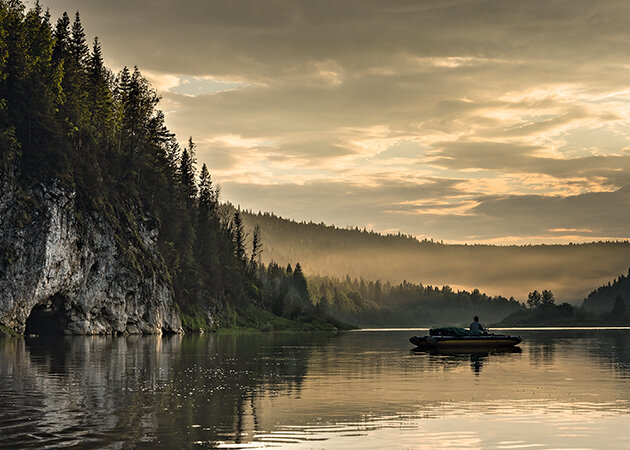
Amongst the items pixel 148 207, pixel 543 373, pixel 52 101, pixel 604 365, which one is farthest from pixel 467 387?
pixel 148 207

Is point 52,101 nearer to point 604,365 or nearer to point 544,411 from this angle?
point 604,365

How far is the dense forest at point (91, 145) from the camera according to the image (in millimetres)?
111625

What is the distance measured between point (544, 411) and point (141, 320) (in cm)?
11753

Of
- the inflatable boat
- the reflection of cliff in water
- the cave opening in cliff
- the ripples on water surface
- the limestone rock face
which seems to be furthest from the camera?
the cave opening in cliff

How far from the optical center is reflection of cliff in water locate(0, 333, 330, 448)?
871 inches

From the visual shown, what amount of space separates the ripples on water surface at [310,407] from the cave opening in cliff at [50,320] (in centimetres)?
6633

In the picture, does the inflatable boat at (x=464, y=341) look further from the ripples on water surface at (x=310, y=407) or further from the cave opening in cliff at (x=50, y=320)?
the cave opening in cliff at (x=50, y=320)

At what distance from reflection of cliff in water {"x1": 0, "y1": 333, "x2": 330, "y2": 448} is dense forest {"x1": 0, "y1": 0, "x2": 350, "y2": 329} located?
6089 cm

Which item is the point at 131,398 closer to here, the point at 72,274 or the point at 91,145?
the point at 72,274

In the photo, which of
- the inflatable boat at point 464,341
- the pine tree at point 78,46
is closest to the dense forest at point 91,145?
the pine tree at point 78,46

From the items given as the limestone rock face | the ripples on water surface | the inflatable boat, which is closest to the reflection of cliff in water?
the ripples on water surface

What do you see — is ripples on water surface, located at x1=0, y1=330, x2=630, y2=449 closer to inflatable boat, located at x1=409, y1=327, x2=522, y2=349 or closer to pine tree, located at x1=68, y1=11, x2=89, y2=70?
inflatable boat, located at x1=409, y1=327, x2=522, y2=349

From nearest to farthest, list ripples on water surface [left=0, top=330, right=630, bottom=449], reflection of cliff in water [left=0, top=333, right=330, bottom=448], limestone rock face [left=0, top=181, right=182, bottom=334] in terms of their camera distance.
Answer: ripples on water surface [left=0, top=330, right=630, bottom=449]
reflection of cliff in water [left=0, top=333, right=330, bottom=448]
limestone rock face [left=0, top=181, right=182, bottom=334]

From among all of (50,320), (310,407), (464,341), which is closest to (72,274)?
(50,320)
